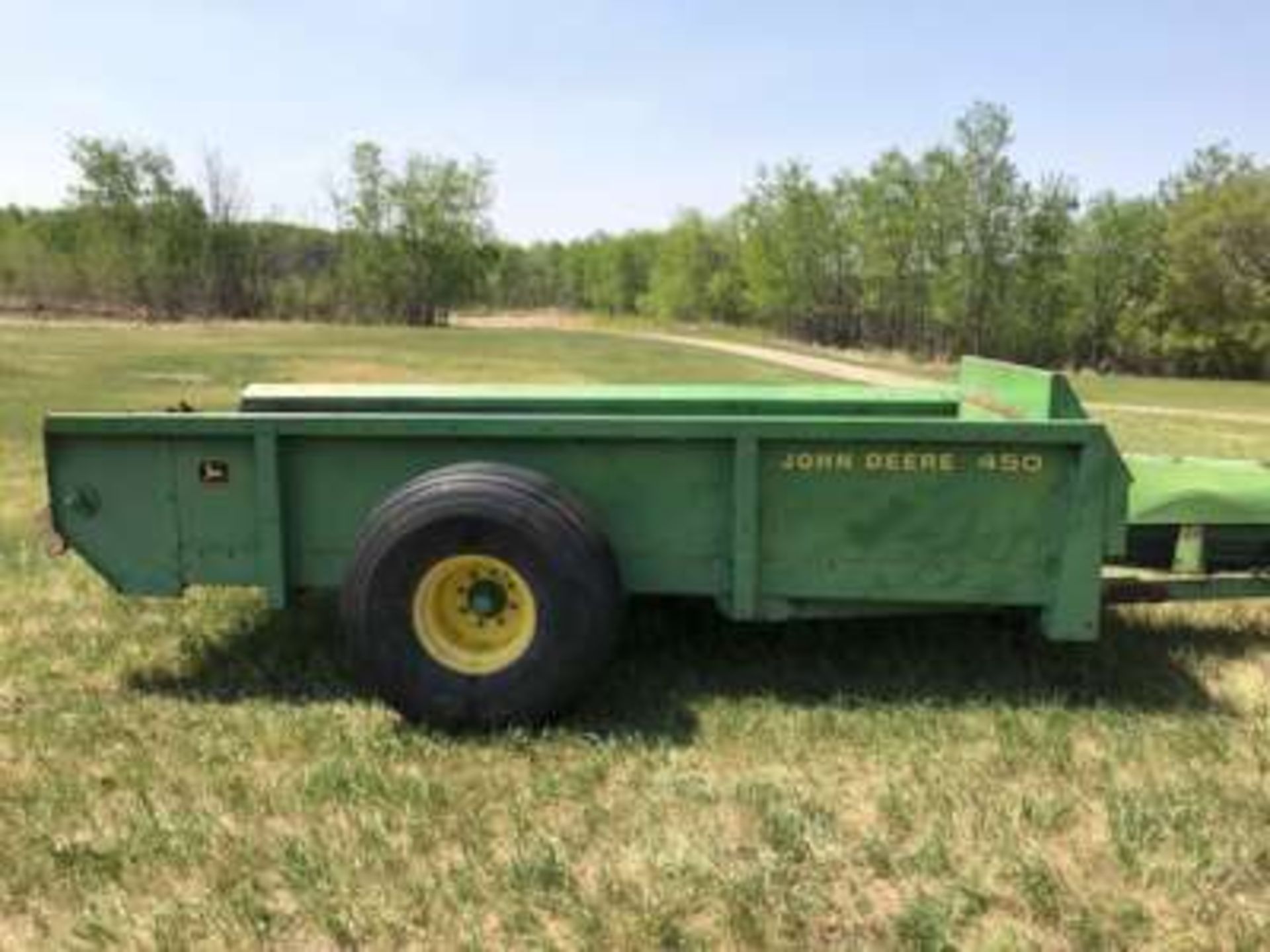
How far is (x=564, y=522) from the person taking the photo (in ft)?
12.5

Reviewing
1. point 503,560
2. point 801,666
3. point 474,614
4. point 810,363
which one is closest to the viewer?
point 503,560

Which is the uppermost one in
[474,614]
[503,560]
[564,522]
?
[564,522]

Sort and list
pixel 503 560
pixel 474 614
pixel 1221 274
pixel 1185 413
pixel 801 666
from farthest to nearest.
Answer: pixel 1221 274
pixel 1185 413
pixel 801 666
pixel 474 614
pixel 503 560

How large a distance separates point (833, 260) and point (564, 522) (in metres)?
58.5

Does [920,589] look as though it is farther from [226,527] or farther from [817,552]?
[226,527]

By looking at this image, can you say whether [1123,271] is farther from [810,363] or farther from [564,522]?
[564,522]

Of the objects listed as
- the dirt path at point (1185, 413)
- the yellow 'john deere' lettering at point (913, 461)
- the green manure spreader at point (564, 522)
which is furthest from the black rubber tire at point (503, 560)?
the dirt path at point (1185, 413)

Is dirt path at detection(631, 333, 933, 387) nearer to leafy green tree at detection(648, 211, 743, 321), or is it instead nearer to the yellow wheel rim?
the yellow wheel rim

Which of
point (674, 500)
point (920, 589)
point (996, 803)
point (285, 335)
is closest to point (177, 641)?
point (674, 500)

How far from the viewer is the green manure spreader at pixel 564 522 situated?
12.6ft

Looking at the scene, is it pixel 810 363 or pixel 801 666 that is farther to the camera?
pixel 810 363

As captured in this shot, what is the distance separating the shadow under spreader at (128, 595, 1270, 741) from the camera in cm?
421

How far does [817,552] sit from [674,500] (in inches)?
20.5

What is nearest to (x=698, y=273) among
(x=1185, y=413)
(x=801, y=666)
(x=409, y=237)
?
(x=409, y=237)
